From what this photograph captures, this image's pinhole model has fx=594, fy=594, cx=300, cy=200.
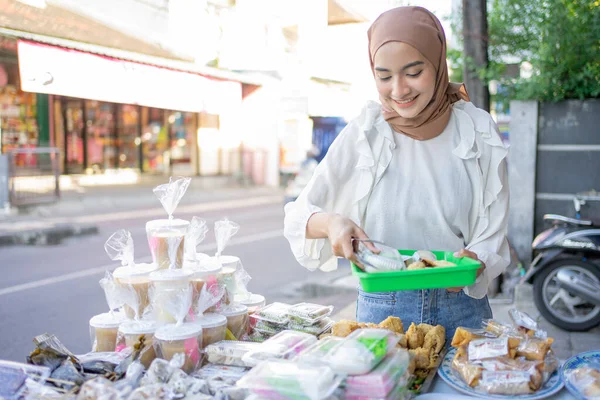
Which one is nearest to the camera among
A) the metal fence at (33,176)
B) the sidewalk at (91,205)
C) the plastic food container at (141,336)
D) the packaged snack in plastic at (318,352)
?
the packaged snack in plastic at (318,352)

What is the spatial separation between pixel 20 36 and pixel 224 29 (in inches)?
106

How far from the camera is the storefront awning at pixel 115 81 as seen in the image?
164 inches

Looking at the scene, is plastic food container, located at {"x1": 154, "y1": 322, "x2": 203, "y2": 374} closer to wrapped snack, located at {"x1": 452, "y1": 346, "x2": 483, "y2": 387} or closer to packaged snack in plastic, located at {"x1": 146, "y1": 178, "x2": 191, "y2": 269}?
packaged snack in plastic, located at {"x1": 146, "y1": 178, "x2": 191, "y2": 269}

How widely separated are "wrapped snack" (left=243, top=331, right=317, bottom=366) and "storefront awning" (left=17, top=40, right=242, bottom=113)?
9.75ft

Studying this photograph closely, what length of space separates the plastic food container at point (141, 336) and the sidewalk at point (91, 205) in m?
9.10

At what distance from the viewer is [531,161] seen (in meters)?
7.01

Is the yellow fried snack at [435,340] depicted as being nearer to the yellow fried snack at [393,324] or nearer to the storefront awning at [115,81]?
the yellow fried snack at [393,324]

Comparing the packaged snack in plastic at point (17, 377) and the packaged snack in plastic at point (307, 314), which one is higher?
the packaged snack in plastic at point (307, 314)

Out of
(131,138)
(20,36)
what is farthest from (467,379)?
(131,138)

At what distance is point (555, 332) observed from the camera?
557cm

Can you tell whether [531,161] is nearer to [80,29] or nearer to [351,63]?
[351,63]

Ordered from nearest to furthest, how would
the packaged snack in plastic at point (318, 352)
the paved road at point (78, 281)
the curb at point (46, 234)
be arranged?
1. the packaged snack in plastic at point (318, 352)
2. the paved road at point (78, 281)
3. the curb at point (46, 234)

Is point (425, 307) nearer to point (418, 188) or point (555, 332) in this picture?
point (418, 188)

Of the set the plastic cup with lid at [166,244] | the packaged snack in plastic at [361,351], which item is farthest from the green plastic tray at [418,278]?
the plastic cup with lid at [166,244]
